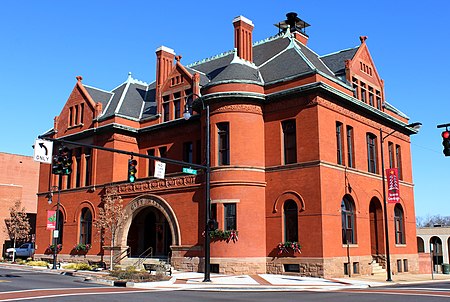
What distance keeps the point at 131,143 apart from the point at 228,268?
1657cm

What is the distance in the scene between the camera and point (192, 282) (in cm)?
2617

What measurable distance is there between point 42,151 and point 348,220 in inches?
804

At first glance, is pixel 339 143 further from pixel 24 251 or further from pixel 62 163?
pixel 24 251

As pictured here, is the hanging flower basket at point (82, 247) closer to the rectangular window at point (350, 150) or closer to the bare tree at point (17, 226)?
the bare tree at point (17, 226)

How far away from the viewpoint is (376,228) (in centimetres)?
3622

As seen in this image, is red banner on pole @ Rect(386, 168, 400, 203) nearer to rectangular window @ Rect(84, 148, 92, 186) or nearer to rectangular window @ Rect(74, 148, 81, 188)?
rectangular window @ Rect(84, 148, 92, 186)

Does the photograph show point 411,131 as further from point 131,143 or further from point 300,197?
point 131,143

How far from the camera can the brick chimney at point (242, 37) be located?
120ft

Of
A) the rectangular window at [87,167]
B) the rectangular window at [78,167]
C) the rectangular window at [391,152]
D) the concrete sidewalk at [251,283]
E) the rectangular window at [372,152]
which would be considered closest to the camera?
the concrete sidewalk at [251,283]

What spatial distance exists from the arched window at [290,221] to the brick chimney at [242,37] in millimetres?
11643

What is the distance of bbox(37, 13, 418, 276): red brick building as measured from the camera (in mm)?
30844

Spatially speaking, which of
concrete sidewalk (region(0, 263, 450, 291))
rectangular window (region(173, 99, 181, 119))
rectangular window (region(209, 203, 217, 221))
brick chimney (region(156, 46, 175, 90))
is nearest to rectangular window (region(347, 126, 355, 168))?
concrete sidewalk (region(0, 263, 450, 291))

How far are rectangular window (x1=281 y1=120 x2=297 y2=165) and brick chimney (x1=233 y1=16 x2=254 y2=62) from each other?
6.91 metres

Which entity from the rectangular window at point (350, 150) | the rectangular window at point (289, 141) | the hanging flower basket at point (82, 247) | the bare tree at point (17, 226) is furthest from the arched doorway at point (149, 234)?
the bare tree at point (17, 226)
